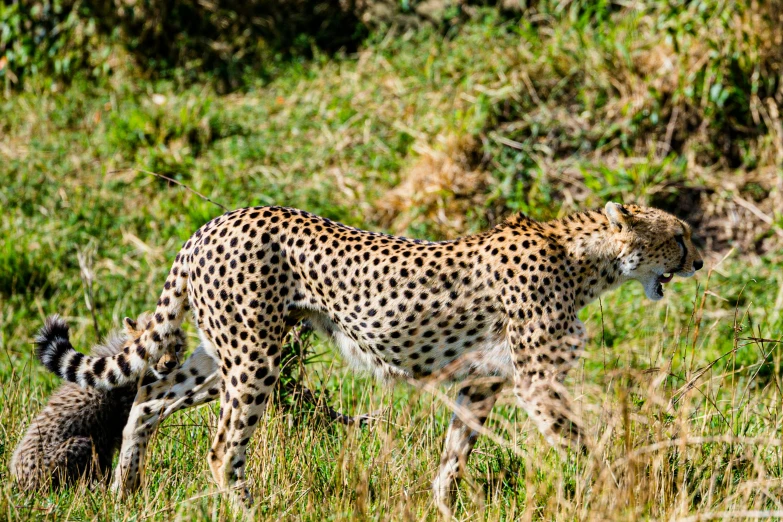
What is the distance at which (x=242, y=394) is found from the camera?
3.97 metres

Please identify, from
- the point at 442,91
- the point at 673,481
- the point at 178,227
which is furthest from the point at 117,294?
the point at 673,481

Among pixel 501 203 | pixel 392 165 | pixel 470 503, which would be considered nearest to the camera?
pixel 470 503

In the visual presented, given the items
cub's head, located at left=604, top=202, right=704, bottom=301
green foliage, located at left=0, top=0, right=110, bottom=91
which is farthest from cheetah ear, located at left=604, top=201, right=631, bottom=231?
green foliage, located at left=0, top=0, right=110, bottom=91

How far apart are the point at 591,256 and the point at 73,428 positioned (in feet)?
7.73

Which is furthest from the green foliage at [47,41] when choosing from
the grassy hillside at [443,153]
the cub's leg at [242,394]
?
the cub's leg at [242,394]

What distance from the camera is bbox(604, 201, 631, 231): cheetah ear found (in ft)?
13.5

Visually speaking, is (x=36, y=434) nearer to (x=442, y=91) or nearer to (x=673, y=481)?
(x=673, y=481)

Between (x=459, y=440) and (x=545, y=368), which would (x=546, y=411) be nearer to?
(x=545, y=368)

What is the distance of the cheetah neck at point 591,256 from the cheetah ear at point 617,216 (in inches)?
1.6

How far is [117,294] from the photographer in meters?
7.02

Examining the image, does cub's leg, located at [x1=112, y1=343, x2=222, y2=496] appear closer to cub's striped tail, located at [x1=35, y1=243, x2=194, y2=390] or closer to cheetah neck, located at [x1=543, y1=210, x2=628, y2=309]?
cub's striped tail, located at [x1=35, y1=243, x2=194, y2=390]

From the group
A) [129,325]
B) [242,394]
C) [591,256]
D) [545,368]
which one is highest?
[591,256]

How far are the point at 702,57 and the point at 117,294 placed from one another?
182 inches

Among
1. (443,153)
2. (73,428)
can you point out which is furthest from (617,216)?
(443,153)
